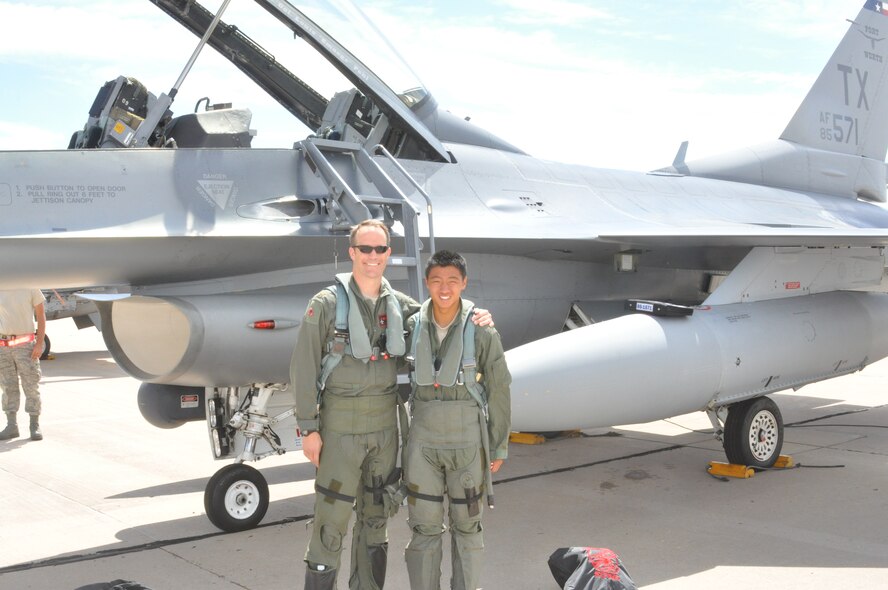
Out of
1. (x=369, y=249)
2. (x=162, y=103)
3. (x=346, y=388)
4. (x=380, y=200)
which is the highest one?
(x=162, y=103)

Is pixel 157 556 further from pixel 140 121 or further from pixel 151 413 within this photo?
pixel 140 121

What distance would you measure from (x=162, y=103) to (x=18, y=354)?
14.4 feet

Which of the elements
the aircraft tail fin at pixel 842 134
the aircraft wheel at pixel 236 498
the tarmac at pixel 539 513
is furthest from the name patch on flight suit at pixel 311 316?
the aircraft tail fin at pixel 842 134

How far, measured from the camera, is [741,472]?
264 inches

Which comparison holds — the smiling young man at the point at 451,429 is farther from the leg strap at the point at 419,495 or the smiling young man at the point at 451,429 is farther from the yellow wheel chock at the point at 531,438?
the yellow wheel chock at the point at 531,438

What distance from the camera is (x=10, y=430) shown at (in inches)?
336

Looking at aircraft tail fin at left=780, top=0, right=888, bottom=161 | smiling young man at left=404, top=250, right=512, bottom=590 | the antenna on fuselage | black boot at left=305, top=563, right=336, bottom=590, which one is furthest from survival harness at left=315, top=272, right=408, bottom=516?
aircraft tail fin at left=780, top=0, right=888, bottom=161

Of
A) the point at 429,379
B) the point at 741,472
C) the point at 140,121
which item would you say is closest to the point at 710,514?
the point at 741,472

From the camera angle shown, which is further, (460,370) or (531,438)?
(531,438)

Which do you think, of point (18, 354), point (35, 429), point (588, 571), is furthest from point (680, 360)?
point (18, 354)

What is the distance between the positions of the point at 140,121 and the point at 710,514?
14.6 ft

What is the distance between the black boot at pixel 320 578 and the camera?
3.63 m

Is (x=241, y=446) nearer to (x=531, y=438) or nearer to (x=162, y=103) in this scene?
(x=162, y=103)

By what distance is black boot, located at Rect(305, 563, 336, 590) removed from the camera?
143 inches
